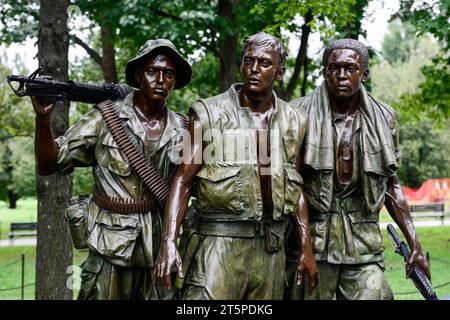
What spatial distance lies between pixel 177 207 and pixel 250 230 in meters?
0.53

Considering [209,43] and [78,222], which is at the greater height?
[209,43]

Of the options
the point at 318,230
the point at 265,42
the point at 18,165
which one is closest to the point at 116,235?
the point at 318,230

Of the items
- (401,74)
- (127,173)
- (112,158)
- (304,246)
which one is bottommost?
(304,246)

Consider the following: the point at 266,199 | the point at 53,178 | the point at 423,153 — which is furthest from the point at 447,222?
the point at 266,199

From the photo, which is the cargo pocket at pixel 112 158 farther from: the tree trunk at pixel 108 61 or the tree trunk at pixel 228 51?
the tree trunk at pixel 108 61

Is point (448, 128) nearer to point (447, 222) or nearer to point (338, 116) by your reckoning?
point (447, 222)

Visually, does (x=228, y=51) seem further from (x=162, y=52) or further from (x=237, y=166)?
(x=237, y=166)

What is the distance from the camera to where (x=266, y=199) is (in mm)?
4438

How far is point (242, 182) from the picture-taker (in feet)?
14.2

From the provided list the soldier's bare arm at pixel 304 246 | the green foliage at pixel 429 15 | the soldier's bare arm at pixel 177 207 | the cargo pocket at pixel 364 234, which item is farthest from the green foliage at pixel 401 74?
the soldier's bare arm at pixel 177 207

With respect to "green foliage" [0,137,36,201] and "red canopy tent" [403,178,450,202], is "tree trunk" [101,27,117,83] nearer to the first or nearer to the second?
"green foliage" [0,137,36,201]

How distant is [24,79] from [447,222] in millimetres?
24891

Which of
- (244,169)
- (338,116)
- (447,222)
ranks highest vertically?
(338,116)

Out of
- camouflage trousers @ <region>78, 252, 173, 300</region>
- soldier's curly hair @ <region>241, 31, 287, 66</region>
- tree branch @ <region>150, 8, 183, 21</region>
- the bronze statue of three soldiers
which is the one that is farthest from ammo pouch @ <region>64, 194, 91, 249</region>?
tree branch @ <region>150, 8, 183, 21</region>
